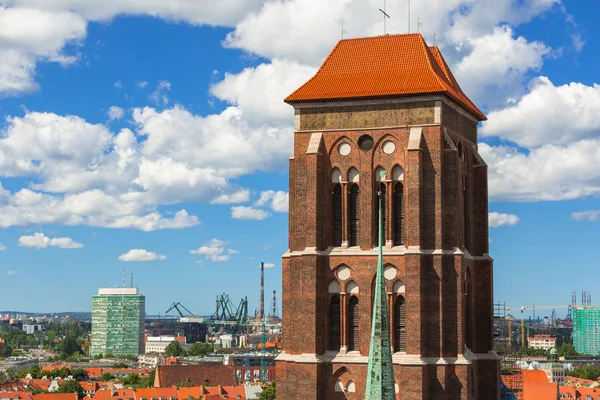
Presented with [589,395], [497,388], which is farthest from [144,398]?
[497,388]

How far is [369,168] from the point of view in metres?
43.8

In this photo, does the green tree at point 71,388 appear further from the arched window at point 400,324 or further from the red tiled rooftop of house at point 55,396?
the arched window at point 400,324

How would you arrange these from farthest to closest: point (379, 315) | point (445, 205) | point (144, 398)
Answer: point (144, 398)
point (445, 205)
point (379, 315)

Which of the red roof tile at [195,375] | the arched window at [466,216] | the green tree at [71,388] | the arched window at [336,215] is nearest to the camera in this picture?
the arched window at [336,215]

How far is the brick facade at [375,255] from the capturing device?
138 feet

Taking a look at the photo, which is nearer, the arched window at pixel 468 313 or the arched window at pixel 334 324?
the arched window at pixel 334 324

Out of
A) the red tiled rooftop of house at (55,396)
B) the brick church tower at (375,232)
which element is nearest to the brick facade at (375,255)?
the brick church tower at (375,232)

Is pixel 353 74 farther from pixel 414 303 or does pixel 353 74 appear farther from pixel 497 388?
pixel 497 388

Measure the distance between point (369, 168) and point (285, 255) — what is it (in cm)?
508

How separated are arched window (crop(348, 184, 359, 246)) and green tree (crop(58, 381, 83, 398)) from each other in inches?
5042

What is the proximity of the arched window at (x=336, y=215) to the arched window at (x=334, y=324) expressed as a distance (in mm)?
2389

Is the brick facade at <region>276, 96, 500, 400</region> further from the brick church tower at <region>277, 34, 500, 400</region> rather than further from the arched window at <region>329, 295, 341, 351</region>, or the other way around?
the arched window at <region>329, 295, 341, 351</region>

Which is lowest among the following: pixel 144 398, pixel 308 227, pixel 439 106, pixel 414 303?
pixel 144 398

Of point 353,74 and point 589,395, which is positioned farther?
point 589,395
